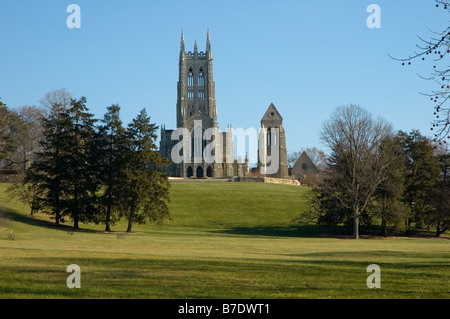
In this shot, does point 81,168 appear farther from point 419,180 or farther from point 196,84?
point 196,84

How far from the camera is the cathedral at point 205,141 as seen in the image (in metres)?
119

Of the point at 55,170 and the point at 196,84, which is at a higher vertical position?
the point at 196,84

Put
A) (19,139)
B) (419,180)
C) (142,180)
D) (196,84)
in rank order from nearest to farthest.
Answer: (142,180) < (419,180) < (19,139) < (196,84)

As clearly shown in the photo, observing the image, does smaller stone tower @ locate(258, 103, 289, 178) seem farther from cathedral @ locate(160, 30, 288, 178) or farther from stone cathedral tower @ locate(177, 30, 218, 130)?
stone cathedral tower @ locate(177, 30, 218, 130)

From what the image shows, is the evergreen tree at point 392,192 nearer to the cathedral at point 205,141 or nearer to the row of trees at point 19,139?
the row of trees at point 19,139

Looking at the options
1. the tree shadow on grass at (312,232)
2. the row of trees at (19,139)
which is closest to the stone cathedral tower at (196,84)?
the row of trees at (19,139)

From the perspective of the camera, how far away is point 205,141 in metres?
124

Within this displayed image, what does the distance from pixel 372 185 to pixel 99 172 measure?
84.0 feet

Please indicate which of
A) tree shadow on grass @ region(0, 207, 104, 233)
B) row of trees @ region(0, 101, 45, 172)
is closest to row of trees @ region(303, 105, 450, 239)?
tree shadow on grass @ region(0, 207, 104, 233)

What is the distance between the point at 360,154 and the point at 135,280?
40.3 m

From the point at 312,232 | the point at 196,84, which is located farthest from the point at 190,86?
the point at 312,232

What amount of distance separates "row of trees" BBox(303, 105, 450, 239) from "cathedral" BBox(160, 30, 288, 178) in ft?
199
